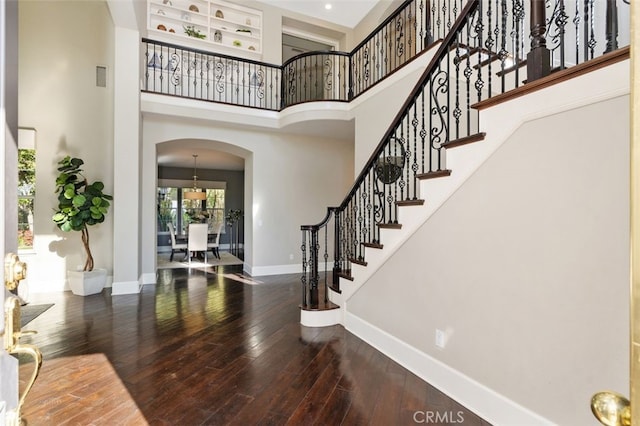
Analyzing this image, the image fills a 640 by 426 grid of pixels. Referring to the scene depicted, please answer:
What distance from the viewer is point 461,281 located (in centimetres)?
229

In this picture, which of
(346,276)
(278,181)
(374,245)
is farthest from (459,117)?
(278,181)

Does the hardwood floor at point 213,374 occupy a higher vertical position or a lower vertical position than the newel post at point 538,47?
lower

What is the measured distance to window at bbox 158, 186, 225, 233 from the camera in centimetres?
1101

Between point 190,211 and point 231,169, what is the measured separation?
6.60 ft

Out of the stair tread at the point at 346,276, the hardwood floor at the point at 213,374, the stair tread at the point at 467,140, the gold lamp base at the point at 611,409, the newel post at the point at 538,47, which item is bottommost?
the hardwood floor at the point at 213,374

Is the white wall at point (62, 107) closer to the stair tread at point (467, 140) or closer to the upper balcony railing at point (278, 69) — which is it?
the upper balcony railing at point (278, 69)

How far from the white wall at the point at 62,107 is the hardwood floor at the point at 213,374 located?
137 cm

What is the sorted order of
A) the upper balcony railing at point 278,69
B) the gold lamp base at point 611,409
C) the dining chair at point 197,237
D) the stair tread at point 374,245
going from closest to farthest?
the gold lamp base at point 611,409 → the stair tread at point 374,245 → the upper balcony railing at point 278,69 → the dining chair at point 197,237

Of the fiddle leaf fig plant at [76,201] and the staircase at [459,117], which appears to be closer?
the staircase at [459,117]

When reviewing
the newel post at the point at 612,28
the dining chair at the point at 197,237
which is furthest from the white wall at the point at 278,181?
the newel post at the point at 612,28

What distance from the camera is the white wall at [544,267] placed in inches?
60.2

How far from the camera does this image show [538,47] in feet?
6.35

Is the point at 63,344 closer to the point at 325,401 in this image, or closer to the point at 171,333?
the point at 171,333

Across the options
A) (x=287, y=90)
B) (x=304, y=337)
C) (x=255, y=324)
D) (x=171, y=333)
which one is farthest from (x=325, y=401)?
(x=287, y=90)
